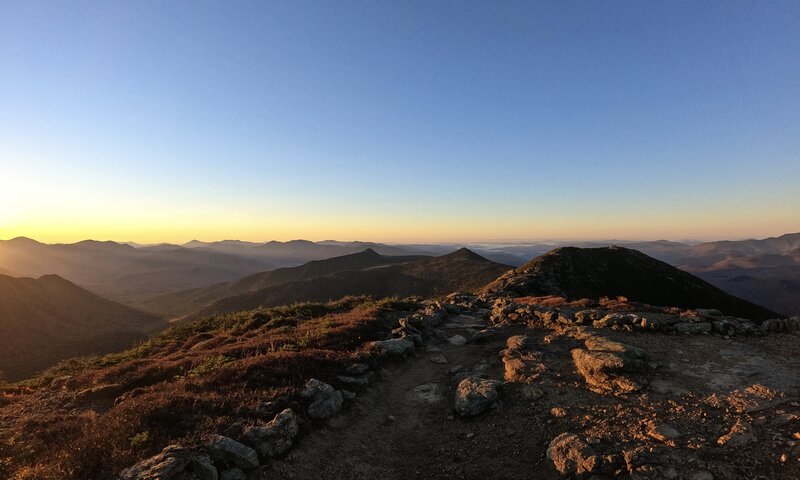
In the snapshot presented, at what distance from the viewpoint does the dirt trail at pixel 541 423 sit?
8320mm

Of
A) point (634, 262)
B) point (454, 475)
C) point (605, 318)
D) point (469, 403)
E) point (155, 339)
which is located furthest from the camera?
point (634, 262)

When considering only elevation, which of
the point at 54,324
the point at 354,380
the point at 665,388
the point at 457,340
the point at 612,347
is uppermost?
the point at 612,347

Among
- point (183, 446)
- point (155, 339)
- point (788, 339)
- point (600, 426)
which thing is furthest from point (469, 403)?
point (155, 339)

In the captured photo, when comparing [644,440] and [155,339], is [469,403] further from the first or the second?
[155,339]

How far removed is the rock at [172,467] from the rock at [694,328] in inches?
710

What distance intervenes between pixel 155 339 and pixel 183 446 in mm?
21309

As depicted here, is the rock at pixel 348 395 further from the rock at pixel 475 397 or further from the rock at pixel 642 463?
the rock at pixel 642 463

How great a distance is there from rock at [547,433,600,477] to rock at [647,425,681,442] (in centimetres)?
166

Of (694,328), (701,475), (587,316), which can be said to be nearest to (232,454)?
(701,475)

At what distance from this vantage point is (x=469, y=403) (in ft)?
37.5

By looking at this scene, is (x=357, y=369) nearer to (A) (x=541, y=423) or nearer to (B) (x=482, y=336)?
(A) (x=541, y=423)

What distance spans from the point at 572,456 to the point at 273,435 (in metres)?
7.29

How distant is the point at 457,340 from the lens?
19.3 metres

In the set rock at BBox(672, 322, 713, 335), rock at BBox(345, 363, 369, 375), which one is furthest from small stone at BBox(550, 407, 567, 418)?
rock at BBox(672, 322, 713, 335)
